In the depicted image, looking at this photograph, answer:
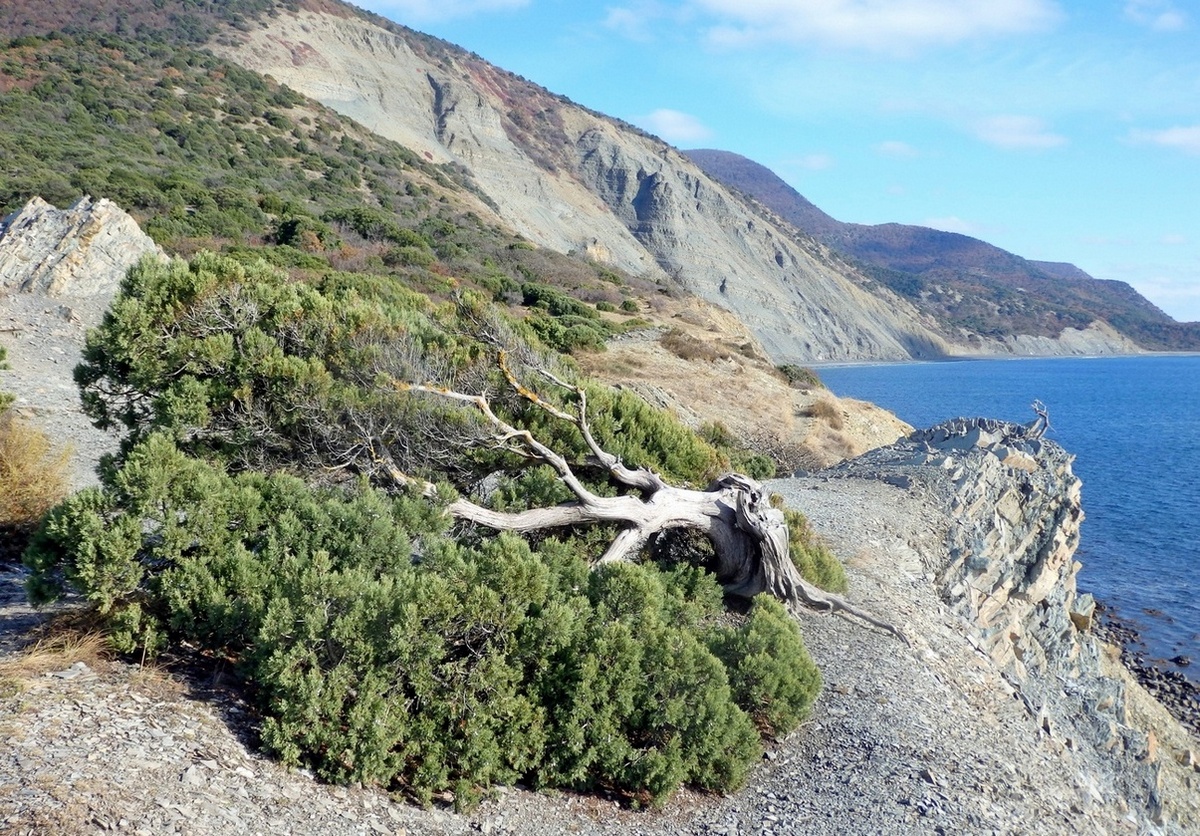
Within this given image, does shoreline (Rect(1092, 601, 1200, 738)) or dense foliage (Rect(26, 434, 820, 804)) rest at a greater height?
dense foliage (Rect(26, 434, 820, 804))

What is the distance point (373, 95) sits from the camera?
2894 inches

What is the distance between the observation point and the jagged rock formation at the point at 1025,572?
13.8m

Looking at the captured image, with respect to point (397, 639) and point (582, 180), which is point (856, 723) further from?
point (582, 180)

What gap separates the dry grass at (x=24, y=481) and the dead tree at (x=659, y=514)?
423cm

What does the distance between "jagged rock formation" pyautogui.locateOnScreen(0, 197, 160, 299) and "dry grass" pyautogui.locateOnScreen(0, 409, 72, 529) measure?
11358mm

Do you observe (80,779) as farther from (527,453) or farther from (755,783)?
(527,453)

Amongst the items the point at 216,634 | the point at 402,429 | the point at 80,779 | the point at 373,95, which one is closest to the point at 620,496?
the point at 402,429

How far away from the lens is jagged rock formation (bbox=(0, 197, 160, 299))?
2016cm

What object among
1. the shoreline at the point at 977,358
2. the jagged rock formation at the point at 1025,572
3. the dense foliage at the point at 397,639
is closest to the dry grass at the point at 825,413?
the jagged rock formation at the point at 1025,572

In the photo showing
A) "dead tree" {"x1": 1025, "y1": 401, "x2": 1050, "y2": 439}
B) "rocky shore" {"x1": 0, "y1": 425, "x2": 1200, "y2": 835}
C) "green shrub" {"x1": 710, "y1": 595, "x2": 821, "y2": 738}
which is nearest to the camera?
"rocky shore" {"x1": 0, "y1": 425, "x2": 1200, "y2": 835}

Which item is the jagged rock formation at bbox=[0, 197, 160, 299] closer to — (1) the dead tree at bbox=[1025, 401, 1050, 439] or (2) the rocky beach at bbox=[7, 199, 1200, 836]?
(2) the rocky beach at bbox=[7, 199, 1200, 836]

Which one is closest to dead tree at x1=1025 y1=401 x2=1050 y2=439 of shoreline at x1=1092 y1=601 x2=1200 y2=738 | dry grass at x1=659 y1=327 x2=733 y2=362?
shoreline at x1=1092 y1=601 x2=1200 y2=738

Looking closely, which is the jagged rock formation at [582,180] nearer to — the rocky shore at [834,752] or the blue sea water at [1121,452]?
the blue sea water at [1121,452]

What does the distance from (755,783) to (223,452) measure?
20.4 ft
